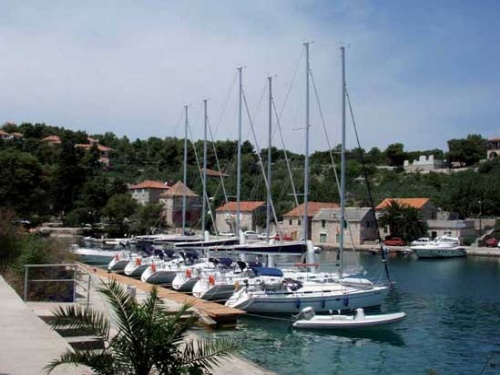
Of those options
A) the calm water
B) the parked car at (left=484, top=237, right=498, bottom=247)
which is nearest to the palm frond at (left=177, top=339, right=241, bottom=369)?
the calm water

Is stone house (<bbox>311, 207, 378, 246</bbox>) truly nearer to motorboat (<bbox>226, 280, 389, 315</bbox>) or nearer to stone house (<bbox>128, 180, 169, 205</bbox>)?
stone house (<bbox>128, 180, 169, 205</bbox>)

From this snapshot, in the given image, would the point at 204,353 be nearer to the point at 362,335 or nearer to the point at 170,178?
the point at 362,335

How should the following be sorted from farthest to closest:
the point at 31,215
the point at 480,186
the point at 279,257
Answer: the point at 480,186 → the point at 31,215 → the point at 279,257

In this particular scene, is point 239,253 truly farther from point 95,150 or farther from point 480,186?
point 95,150

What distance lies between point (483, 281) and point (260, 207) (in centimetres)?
5351

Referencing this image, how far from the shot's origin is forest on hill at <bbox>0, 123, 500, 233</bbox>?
7150cm

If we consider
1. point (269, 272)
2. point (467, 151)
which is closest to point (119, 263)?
point (269, 272)

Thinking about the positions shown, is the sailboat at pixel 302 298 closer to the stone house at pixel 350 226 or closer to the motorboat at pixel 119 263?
the motorboat at pixel 119 263

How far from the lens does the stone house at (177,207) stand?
10175 cm

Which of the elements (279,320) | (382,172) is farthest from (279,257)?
(382,172)

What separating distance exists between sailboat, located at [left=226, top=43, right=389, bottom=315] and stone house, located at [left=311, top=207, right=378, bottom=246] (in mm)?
56119

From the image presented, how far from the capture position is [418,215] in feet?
290

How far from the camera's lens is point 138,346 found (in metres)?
8.87

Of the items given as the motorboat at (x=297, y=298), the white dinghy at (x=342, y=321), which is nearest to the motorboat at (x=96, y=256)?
the motorboat at (x=297, y=298)
